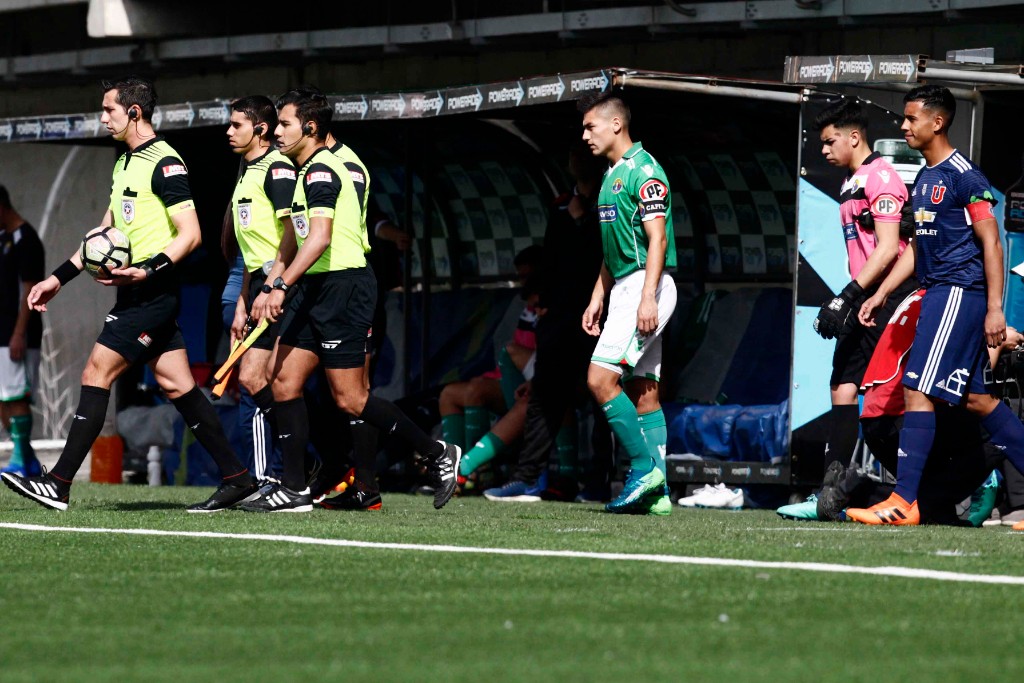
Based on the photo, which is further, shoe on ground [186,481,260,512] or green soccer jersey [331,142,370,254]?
green soccer jersey [331,142,370,254]

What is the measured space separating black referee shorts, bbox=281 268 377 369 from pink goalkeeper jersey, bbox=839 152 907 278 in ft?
7.92

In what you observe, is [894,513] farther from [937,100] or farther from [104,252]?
[104,252]

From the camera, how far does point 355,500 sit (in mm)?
9633

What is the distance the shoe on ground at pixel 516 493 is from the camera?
11.3 meters

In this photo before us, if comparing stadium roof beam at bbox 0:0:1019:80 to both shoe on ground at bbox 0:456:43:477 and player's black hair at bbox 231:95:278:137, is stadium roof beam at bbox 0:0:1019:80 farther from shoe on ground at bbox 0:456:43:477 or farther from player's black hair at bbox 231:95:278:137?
shoe on ground at bbox 0:456:43:477

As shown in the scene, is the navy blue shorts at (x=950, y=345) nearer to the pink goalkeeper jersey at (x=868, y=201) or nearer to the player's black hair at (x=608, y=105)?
the pink goalkeeper jersey at (x=868, y=201)

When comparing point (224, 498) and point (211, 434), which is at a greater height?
point (211, 434)

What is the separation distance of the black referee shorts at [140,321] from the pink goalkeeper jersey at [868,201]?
3.34m

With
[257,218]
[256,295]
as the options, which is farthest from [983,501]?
[257,218]

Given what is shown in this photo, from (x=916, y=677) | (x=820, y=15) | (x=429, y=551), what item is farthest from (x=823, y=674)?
(x=820, y=15)

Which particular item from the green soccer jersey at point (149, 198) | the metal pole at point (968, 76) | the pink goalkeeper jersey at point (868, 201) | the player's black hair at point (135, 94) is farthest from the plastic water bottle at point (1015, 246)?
the player's black hair at point (135, 94)

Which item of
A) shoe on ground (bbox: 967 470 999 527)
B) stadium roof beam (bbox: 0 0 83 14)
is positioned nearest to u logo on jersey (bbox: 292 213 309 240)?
shoe on ground (bbox: 967 470 999 527)

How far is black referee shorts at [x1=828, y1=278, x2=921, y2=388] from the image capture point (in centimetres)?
942

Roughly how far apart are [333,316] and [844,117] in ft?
9.02
